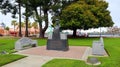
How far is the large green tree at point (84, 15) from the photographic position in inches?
1249

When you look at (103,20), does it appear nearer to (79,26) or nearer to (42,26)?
(79,26)

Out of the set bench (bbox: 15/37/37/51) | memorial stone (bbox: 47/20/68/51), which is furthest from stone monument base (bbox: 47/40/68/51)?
bench (bbox: 15/37/37/51)

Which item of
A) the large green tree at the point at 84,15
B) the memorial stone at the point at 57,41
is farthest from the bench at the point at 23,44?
the large green tree at the point at 84,15

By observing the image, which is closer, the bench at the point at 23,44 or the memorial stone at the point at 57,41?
the memorial stone at the point at 57,41

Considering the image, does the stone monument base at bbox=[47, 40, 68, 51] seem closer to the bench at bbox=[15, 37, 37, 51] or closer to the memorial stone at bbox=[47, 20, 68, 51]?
the memorial stone at bbox=[47, 20, 68, 51]

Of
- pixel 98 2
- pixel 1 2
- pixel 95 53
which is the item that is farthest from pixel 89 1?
pixel 95 53

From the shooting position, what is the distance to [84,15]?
31.5 m

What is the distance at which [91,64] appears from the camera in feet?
30.8

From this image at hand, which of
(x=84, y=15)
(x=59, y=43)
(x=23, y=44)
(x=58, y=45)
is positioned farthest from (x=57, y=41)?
(x=84, y=15)

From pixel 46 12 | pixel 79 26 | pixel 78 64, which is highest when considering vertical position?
pixel 46 12

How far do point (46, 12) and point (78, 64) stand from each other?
26439mm

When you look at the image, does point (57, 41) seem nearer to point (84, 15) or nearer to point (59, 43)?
point (59, 43)

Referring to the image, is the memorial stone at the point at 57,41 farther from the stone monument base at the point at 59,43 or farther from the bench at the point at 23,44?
the bench at the point at 23,44

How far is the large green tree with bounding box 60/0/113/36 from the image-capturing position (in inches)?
1249
